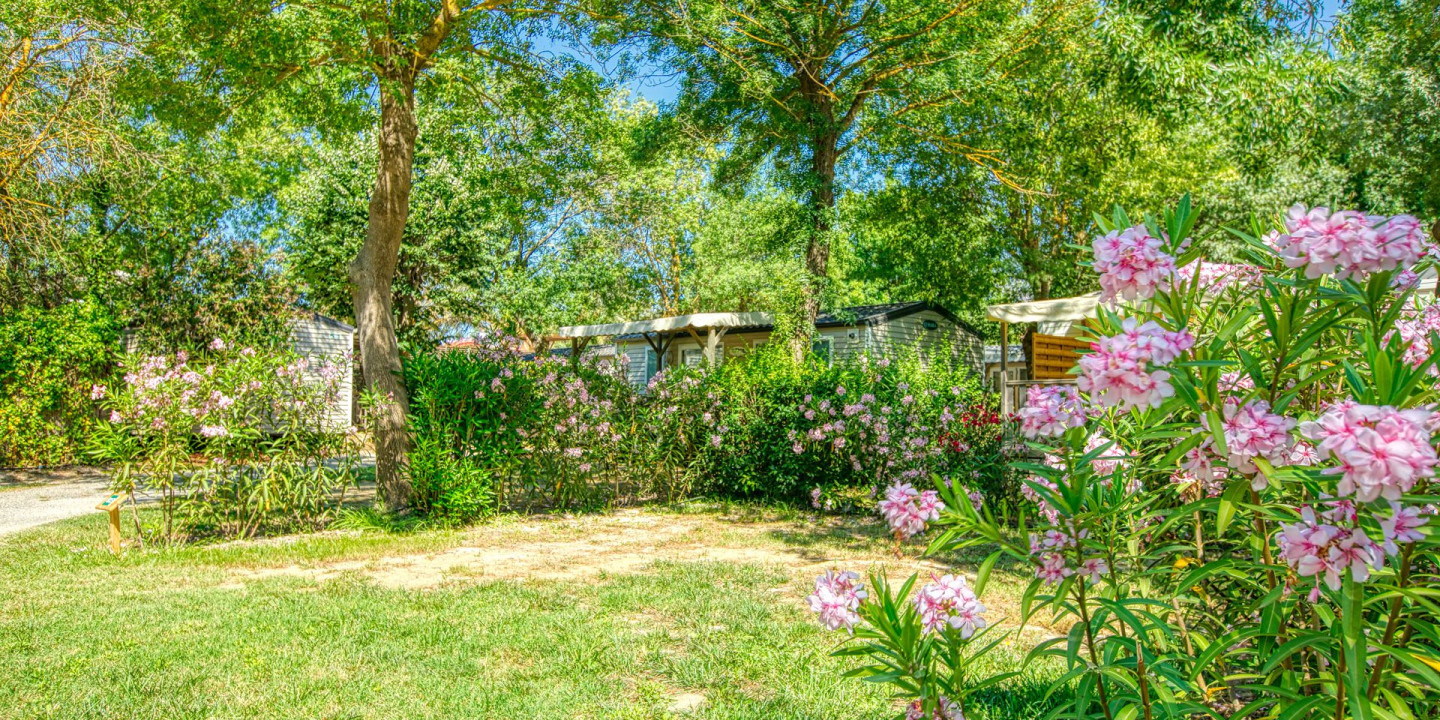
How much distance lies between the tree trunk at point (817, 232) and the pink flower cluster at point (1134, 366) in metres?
11.6

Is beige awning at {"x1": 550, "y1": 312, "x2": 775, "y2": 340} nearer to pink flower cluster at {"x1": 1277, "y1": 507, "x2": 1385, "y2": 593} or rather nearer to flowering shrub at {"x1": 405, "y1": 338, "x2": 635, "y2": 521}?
flowering shrub at {"x1": 405, "y1": 338, "x2": 635, "y2": 521}

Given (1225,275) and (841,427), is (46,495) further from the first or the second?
(1225,275)

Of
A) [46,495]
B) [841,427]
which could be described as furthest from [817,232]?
[46,495]

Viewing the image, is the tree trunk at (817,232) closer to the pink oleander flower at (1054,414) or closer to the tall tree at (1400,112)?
the tall tree at (1400,112)

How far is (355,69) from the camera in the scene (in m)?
8.43

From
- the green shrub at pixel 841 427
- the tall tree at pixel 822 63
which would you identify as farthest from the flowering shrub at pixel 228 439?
the tall tree at pixel 822 63

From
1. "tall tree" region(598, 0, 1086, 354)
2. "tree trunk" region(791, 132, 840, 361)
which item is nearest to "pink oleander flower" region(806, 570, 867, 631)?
"tall tree" region(598, 0, 1086, 354)

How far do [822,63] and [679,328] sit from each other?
795 centimetres

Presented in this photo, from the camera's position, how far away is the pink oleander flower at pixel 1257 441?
1.33 meters

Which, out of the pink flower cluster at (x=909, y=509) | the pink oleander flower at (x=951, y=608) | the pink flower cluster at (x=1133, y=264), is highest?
the pink flower cluster at (x=1133, y=264)

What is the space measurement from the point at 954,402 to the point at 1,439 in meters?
14.5

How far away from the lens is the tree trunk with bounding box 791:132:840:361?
12.9 meters

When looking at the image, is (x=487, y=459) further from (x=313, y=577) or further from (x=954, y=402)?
(x=954, y=402)

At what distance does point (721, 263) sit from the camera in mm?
22953
